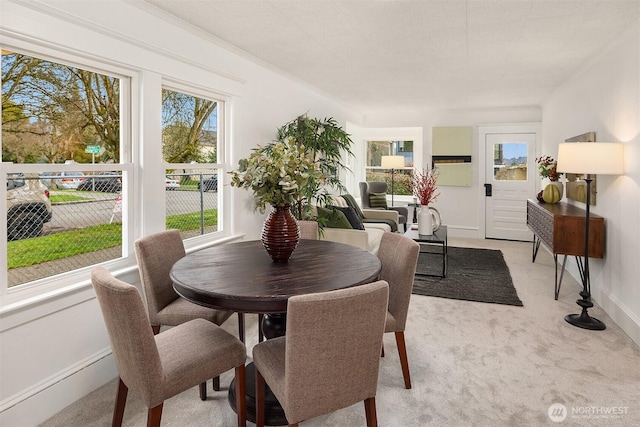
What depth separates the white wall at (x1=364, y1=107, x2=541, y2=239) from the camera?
6996 mm

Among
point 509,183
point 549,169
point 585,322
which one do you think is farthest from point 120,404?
point 509,183

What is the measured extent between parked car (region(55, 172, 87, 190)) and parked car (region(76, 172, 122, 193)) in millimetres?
29

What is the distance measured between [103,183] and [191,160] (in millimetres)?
852

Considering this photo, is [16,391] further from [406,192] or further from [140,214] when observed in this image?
[406,192]

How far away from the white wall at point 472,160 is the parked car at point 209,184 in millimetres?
4929

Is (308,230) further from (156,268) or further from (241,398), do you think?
(241,398)

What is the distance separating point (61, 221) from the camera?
7.38 ft

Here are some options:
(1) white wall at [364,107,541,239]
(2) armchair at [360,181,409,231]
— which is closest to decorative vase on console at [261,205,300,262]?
(2) armchair at [360,181,409,231]

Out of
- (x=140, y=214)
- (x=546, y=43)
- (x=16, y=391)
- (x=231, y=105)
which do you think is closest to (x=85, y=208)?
(x=140, y=214)

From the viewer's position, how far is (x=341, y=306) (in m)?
1.37

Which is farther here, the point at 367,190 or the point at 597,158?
the point at 367,190

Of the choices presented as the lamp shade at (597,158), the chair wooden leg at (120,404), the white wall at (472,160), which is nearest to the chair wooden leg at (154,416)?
the chair wooden leg at (120,404)

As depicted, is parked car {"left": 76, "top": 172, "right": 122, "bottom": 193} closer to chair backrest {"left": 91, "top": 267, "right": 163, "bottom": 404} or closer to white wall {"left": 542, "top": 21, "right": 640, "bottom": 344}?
chair backrest {"left": 91, "top": 267, "right": 163, "bottom": 404}

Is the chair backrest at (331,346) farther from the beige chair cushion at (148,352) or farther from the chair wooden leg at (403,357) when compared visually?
the chair wooden leg at (403,357)
